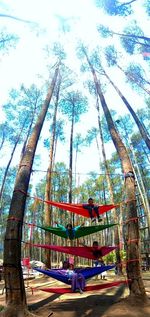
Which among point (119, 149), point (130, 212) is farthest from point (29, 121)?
point (130, 212)

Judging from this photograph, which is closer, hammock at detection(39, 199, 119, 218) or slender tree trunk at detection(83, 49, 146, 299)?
slender tree trunk at detection(83, 49, 146, 299)

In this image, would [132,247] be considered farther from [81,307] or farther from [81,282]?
[81,307]

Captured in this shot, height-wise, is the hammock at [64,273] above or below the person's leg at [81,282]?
above

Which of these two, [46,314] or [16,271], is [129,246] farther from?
[16,271]

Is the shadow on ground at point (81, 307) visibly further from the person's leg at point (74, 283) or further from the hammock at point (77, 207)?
the hammock at point (77, 207)

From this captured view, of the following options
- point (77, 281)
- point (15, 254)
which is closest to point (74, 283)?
point (77, 281)

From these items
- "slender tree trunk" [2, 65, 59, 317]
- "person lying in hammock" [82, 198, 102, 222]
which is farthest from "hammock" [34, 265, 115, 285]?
"person lying in hammock" [82, 198, 102, 222]

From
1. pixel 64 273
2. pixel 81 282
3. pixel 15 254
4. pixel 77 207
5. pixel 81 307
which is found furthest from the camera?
pixel 77 207

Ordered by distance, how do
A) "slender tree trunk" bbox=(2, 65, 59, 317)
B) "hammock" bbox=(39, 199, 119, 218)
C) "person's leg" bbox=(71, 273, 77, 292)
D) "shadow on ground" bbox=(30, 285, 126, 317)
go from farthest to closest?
1. "hammock" bbox=(39, 199, 119, 218)
2. "person's leg" bbox=(71, 273, 77, 292)
3. "shadow on ground" bbox=(30, 285, 126, 317)
4. "slender tree trunk" bbox=(2, 65, 59, 317)

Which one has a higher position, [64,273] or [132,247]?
[132,247]

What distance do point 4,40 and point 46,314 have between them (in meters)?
7.75

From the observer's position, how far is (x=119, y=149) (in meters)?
4.77

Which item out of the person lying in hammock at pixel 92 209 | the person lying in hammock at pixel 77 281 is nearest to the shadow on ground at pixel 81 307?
the person lying in hammock at pixel 77 281

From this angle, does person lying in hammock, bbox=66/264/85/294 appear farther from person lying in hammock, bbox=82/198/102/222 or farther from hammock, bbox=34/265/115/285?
person lying in hammock, bbox=82/198/102/222
